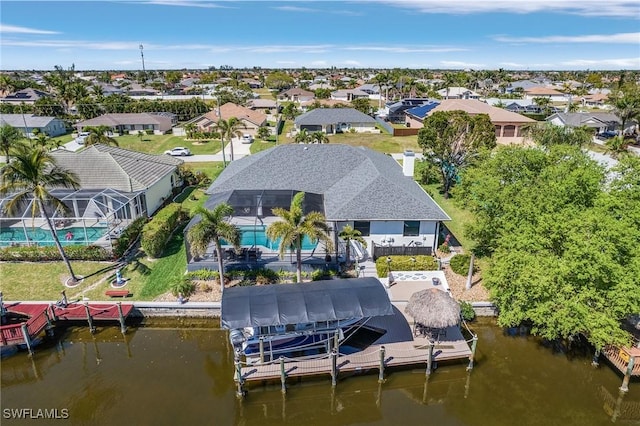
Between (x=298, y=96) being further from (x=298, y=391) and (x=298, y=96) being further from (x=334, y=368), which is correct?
(x=298, y=391)

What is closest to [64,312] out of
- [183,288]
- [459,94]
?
[183,288]

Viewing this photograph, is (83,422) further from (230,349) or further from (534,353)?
(534,353)

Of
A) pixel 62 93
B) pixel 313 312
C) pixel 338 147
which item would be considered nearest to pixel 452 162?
pixel 338 147

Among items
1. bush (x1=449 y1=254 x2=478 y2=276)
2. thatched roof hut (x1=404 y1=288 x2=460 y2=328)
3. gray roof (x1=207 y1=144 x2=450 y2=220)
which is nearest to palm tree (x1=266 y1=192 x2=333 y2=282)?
gray roof (x1=207 y1=144 x2=450 y2=220)

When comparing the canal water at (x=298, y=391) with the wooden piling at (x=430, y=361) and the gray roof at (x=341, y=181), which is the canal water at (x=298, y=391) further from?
the gray roof at (x=341, y=181)

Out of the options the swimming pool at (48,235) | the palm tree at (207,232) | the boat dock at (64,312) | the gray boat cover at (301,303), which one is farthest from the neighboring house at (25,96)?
the gray boat cover at (301,303)

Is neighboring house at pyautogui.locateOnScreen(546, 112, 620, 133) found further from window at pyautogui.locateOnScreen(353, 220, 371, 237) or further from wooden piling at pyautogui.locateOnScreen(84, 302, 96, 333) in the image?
wooden piling at pyautogui.locateOnScreen(84, 302, 96, 333)
